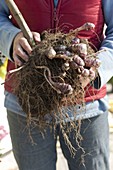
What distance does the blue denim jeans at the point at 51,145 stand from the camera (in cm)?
143

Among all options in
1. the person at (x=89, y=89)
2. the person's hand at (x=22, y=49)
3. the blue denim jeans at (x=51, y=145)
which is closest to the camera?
the person's hand at (x=22, y=49)

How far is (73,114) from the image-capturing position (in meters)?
1.33

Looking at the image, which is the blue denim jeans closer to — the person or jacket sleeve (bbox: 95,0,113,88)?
A: the person

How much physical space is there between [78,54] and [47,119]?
28 centimetres

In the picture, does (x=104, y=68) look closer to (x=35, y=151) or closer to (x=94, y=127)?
(x=94, y=127)

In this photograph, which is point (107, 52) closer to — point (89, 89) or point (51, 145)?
point (89, 89)

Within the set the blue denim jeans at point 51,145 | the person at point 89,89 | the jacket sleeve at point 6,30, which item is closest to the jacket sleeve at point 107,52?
the person at point 89,89

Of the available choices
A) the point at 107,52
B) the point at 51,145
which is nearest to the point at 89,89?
the point at 107,52

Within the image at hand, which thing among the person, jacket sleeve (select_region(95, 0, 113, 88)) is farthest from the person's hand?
jacket sleeve (select_region(95, 0, 113, 88))

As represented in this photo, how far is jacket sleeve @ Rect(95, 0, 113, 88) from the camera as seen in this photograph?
1299 mm

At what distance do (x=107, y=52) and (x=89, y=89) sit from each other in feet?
0.46

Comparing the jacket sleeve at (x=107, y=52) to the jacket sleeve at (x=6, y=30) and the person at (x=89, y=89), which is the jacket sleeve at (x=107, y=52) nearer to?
the person at (x=89, y=89)

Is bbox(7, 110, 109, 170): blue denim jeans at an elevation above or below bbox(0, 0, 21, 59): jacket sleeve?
below

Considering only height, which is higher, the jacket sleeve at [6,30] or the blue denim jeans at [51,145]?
the jacket sleeve at [6,30]
